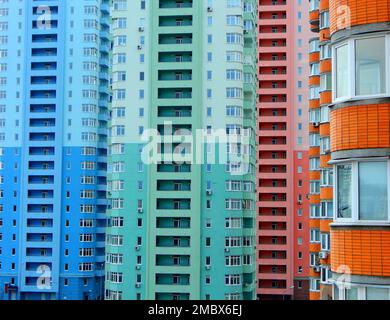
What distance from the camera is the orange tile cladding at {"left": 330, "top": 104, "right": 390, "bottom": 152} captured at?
5.88 feet

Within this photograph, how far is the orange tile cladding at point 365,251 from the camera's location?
1.75 m

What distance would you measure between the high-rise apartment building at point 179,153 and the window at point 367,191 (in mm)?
7392

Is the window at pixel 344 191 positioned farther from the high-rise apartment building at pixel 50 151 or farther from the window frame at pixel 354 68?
the high-rise apartment building at pixel 50 151

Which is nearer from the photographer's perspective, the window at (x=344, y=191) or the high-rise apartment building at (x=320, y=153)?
the window at (x=344, y=191)

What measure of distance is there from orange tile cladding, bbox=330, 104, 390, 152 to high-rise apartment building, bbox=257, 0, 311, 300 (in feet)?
34.7

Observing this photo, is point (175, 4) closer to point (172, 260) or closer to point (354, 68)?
point (172, 260)

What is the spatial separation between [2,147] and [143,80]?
439cm

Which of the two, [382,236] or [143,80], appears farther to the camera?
[143,80]

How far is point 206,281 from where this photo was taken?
29.8ft

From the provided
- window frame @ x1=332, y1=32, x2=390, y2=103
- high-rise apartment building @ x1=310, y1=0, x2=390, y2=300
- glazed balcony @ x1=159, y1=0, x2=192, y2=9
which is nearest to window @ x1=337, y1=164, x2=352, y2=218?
high-rise apartment building @ x1=310, y1=0, x2=390, y2=300

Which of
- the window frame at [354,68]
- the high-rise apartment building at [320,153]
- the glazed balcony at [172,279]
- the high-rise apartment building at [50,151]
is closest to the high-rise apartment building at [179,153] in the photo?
the glazed balcony at [172,279]

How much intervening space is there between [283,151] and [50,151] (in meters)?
4.92
